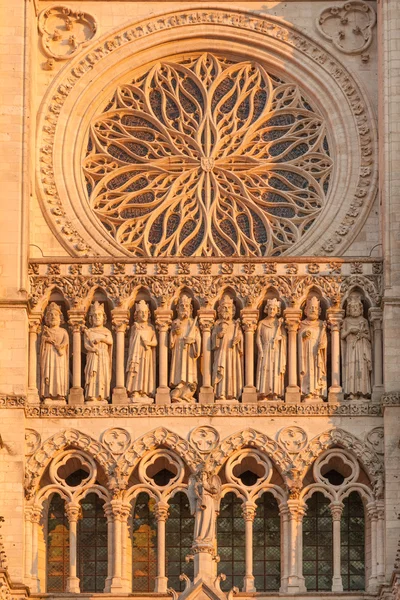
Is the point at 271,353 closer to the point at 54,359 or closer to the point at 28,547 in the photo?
the point at 54,359

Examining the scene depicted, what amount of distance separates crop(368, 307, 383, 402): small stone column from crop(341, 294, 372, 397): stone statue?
9cm

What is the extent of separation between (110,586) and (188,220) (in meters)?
6.27

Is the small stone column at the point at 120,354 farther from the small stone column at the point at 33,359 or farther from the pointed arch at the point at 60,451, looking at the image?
the small stone column at the point at 33,359

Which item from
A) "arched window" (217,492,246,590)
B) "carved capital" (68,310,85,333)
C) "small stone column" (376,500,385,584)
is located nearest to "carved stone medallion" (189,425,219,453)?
"arched window" (217,492,246,590)

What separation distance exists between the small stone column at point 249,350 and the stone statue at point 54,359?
2726mm

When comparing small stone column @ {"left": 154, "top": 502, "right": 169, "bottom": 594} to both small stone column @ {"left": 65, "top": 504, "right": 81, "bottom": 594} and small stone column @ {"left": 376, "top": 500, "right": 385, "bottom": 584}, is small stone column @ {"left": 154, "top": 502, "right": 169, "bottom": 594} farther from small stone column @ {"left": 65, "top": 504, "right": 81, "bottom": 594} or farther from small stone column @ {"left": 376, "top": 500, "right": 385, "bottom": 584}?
small stone column @ {"left": 376, "top": 500, "right": 385, "bottom": 584}

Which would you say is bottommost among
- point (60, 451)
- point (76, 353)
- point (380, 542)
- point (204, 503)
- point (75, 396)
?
point (380, 542)

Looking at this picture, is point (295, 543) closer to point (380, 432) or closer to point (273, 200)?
point (380, 432)

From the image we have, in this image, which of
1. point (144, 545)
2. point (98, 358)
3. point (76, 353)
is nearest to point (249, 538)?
point (144, 545)

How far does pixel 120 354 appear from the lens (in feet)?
146

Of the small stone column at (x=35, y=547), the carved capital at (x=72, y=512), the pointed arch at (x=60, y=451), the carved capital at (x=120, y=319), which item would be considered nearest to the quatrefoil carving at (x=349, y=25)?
the carved capital at (x=120, y=319)

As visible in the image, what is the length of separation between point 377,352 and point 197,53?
6.15 metres

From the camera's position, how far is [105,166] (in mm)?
46375

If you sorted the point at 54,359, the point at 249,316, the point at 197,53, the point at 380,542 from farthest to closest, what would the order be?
the point at 197,53
the point at 249,316
the point at 54,359
the point at 380,542
